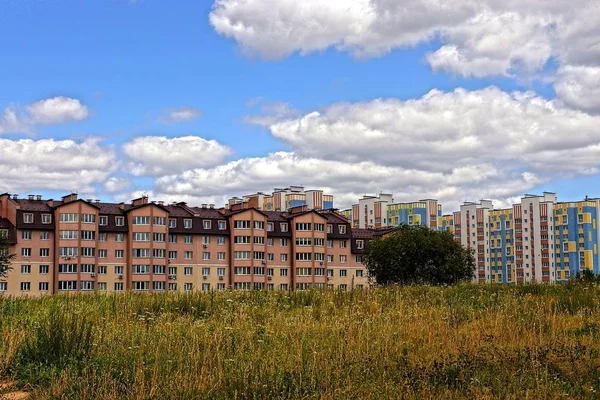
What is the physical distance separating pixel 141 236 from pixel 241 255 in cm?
1351

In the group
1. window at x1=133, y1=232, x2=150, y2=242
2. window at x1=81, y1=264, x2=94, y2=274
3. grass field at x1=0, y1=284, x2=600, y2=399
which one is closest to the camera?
grass field at x1=0, y1=284, x2=600, y2=399

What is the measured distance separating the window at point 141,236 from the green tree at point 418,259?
111 ft

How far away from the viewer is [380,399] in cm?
860

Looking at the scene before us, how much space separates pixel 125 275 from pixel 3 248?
93.9 ft

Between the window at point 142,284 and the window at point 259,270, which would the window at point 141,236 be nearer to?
the window at point 142,284

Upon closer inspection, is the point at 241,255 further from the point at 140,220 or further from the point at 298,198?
the point at 298,198

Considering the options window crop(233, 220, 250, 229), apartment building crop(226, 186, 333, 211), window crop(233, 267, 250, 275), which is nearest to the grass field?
window crop(233, 220, 250, 229)

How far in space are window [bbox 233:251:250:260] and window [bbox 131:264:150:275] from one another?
456 inches

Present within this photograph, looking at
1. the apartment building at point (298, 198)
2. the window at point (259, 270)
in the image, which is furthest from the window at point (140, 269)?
the apartment building at point (298, 198)

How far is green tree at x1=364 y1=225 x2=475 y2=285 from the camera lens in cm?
6544

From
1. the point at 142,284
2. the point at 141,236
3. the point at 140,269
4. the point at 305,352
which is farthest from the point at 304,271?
the point at 305,352

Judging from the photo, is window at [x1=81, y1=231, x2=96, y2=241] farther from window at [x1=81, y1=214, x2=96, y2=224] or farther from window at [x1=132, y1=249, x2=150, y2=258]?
window at [x1=132, y1=249, x2=150, y2=258]

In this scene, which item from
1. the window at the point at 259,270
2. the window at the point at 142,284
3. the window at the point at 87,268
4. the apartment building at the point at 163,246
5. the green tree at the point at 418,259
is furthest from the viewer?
the window at the point at 259,270

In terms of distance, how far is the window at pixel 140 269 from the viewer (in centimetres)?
8950
